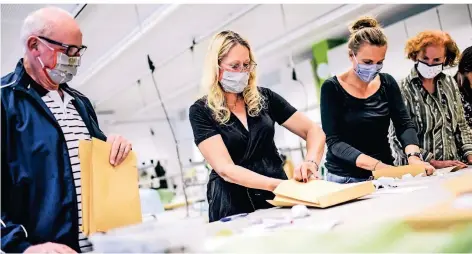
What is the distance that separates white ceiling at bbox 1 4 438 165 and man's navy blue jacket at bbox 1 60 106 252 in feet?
6.46

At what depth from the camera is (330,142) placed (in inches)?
63.3

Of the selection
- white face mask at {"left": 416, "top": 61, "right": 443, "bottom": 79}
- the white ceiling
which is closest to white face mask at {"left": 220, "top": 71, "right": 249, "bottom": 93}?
white face mask at {"left": 416, "top": 61, "right": 443, "bottom": 79}

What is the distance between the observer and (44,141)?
88 centimetres

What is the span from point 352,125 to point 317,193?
25.8 inches

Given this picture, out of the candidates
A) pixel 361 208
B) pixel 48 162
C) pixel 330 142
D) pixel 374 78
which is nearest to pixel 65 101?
pixel 48 162

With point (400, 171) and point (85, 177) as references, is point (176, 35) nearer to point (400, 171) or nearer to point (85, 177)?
point (400, 171)

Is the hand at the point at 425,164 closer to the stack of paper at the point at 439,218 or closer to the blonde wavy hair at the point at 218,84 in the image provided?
the blonde wavy hair at the point at 218,84

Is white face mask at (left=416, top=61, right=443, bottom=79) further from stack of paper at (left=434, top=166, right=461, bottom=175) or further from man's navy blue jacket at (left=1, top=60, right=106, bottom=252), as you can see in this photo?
man's navy blue jacket at (left=1, top=60, right=106, bottom=252)

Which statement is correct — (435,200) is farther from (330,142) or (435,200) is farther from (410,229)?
(330,142)

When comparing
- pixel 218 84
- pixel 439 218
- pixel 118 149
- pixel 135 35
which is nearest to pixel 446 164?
pixel 218 84

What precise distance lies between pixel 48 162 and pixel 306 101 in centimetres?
276

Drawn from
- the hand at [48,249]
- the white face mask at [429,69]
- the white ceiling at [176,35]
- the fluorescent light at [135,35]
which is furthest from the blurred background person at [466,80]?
the fluorescent light at [135,35]

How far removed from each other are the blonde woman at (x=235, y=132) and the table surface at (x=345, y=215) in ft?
0.66

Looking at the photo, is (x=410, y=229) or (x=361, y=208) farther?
(x=361, y=208)
